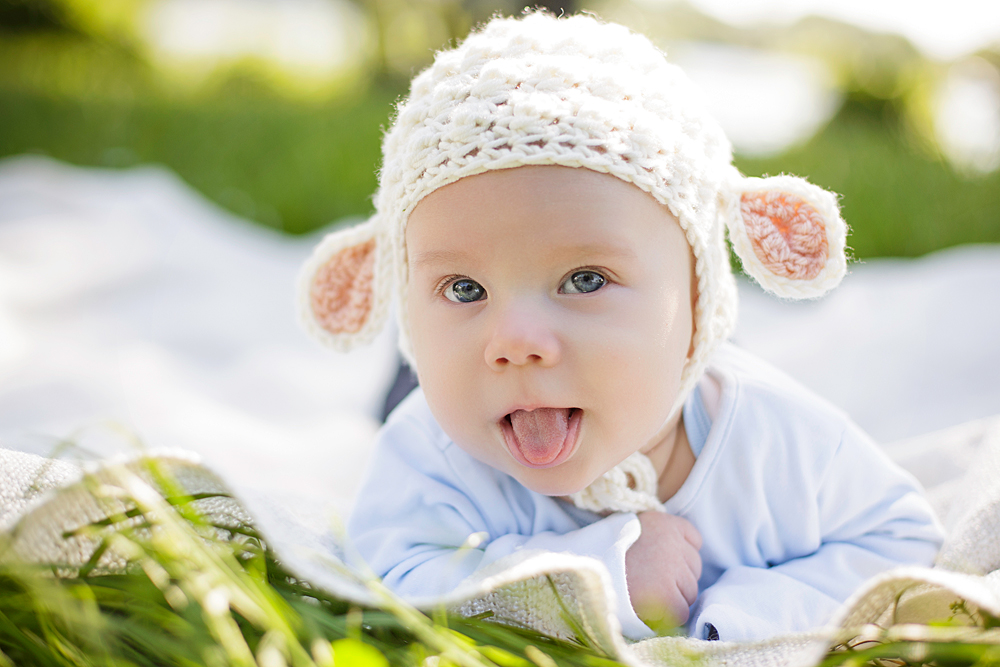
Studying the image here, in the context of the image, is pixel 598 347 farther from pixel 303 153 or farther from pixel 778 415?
pixel 303 153

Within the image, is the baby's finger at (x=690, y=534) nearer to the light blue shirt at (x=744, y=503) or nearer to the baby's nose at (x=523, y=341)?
the light blue shirt at (x=744, y=503)

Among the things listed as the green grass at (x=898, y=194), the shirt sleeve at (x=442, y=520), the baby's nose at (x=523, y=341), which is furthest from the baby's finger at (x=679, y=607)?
the green grass at (x=898, y=194)

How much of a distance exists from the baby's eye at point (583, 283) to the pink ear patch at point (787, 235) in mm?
294

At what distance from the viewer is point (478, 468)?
125 cm

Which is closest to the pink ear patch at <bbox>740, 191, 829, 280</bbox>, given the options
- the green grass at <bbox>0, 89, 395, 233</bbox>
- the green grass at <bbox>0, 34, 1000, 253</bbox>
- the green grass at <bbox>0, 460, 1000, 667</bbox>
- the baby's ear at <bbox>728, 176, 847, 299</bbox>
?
the baby's ear at <bbox>728, 176, 847, 299</bbox>

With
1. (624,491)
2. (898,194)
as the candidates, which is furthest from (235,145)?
(624,491)

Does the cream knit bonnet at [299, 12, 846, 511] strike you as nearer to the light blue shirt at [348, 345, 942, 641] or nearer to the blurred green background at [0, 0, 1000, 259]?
the light blue shirt at [348, 345, 942, 641]

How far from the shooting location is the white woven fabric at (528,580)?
2.82ft

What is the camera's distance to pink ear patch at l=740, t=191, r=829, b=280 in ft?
3.82

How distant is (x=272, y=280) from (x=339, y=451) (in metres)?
1.17

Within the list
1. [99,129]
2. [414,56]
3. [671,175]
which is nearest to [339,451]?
[671,175]

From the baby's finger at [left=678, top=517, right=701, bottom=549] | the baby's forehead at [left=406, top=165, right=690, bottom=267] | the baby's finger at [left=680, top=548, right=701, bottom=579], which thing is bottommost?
the baby's finger at [left=680, top=548, right=701, bottom=579]

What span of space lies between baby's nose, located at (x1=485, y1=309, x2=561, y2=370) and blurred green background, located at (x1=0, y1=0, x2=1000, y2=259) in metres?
0.61

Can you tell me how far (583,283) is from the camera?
1.02m
